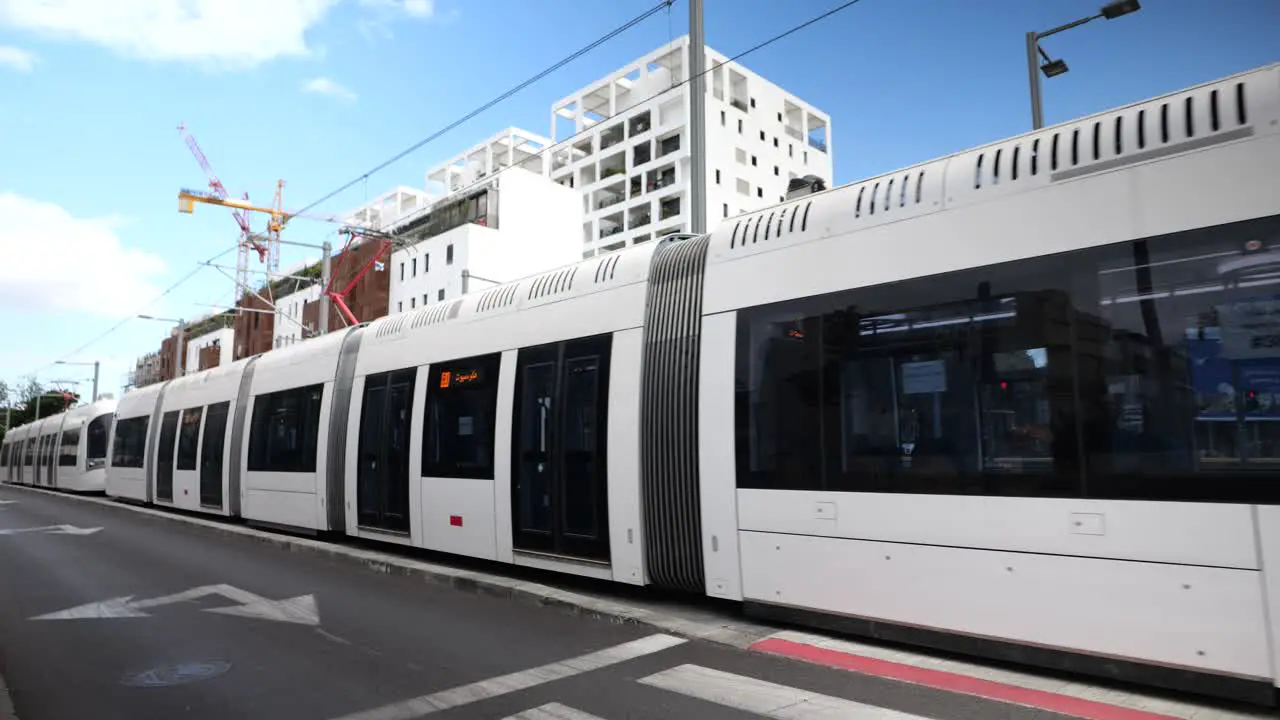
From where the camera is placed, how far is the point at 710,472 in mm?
6570

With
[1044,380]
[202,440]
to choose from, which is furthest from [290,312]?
[1044,380]

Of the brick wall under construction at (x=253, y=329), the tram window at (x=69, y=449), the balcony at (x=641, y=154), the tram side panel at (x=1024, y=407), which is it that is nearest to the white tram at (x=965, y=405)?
the tram side panel at (x=1024, y=407)

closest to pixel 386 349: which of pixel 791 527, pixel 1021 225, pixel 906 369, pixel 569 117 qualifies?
pixel 791 527

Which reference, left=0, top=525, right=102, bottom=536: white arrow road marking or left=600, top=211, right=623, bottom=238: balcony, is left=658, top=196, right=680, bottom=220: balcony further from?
left=0, top=525, right=102, bottom=536: white arrow road marking

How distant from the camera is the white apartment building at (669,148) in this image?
61500 millimetres

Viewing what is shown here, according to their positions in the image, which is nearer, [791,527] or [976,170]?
[976,170]

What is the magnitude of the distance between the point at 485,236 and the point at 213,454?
37.8 metres

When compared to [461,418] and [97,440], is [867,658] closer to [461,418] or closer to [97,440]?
[461,418]

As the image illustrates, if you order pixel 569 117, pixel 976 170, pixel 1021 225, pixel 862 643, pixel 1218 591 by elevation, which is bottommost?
pixel 862 643

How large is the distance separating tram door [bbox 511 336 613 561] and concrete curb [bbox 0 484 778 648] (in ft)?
1.45

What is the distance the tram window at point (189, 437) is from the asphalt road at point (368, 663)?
8383 mm

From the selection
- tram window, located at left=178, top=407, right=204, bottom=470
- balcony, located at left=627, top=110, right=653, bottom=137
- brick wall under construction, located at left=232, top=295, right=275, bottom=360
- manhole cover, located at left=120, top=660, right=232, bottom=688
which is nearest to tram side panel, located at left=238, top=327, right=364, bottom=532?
tram window, located at left=178, top=407, right=204, bottom=470

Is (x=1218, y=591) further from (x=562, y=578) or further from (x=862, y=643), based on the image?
(x=562, y=578)

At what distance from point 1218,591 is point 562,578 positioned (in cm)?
617
